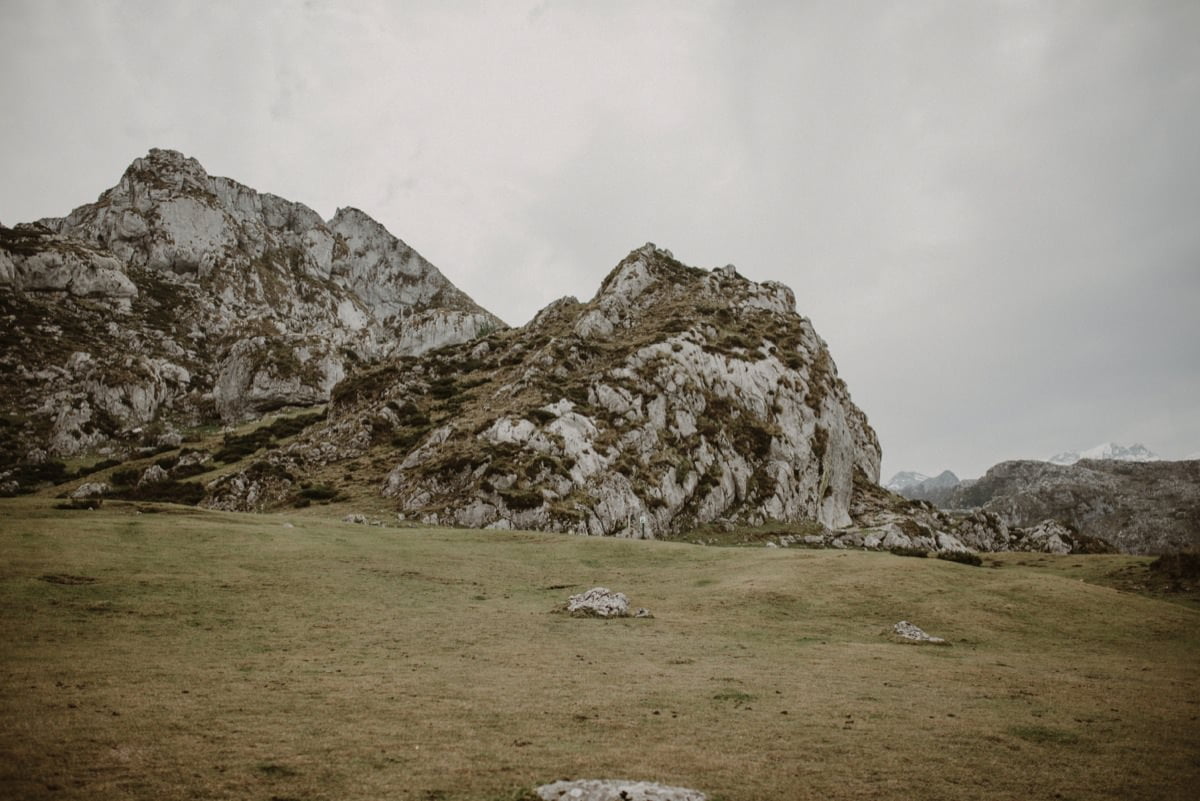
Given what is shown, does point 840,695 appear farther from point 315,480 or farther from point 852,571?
point 315,480

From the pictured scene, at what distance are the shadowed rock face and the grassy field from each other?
96.8 ft

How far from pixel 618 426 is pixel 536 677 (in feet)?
212

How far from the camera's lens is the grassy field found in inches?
472

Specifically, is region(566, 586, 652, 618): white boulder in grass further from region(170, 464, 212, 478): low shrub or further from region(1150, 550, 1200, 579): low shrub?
region(170, 464, 212, 478): low shrub

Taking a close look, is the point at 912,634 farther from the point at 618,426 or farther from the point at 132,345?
the point at 132,345

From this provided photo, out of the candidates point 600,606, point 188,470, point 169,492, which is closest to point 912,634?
point 600,606

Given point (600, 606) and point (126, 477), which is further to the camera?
point (126, 477)

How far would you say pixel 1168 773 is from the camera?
13.0 m

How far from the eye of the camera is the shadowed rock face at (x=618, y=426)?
2773 inches

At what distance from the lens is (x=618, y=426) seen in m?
83.8

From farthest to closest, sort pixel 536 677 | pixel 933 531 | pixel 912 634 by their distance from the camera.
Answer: pixel 933 531
pixel 912 634
pixel 536 677

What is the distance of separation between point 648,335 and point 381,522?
198 ft

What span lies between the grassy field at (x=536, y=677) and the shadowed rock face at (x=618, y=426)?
29494mm

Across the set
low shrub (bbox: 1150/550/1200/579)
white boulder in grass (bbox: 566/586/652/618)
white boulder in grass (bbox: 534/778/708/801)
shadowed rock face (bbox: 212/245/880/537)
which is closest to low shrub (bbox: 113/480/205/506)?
shadowed rock face (bbox: 212/245/880/537)
